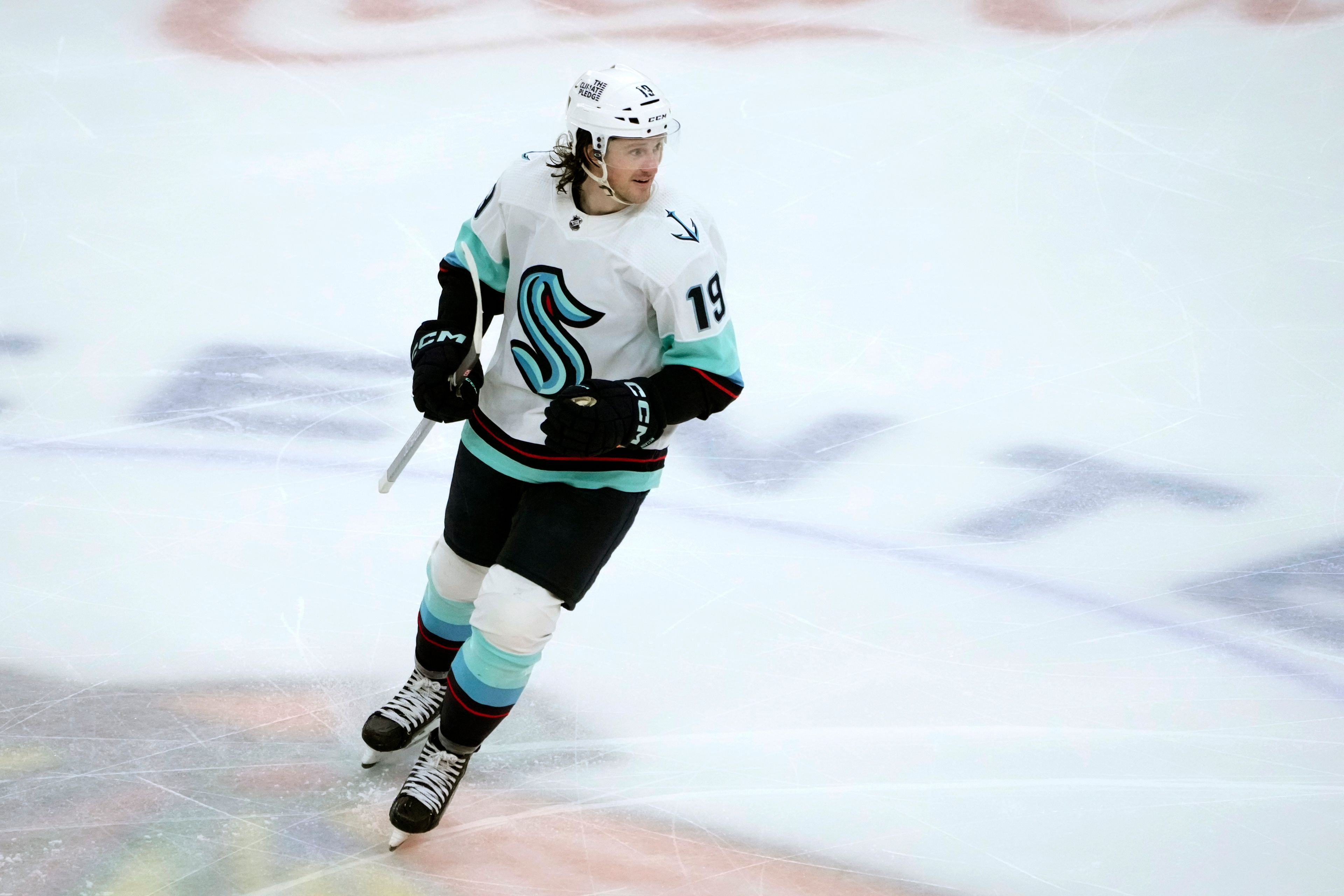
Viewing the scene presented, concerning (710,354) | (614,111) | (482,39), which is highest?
(614,111)

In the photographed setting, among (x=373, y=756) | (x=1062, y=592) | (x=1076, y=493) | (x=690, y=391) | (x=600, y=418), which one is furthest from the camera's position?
(x=1076, y=493)

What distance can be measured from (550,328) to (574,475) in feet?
0.83

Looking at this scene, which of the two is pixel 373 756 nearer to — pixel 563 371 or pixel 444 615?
pixel 444 615

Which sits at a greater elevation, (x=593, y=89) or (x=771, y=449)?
(x=593, y=89)

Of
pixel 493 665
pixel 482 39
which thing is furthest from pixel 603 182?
pixel 482 39

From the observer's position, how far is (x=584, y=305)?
7.37 feet

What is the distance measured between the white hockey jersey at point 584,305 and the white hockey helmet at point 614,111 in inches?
3.8

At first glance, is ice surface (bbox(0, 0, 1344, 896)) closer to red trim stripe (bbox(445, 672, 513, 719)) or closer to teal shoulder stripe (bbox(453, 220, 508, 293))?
red trim stripe (bbox(445, 672, 513, 719))

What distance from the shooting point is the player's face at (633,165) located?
2172 millimetres

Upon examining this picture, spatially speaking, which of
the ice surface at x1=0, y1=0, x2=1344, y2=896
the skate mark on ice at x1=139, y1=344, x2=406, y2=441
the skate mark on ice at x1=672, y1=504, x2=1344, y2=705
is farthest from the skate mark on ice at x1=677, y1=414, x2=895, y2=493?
the skate mark on ice at x1=139, y1=344, x2=406, y2=441

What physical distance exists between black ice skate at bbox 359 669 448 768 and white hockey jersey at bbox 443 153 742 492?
507 mm

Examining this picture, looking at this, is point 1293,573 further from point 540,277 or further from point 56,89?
point 56,89

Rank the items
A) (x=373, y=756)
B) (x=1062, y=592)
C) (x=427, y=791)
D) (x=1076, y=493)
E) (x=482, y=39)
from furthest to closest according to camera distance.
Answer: (x=482, y=39) < (x=1076, y=493) < (x=1062, y=592) < (x=373, y=756) < (x=427, y=791)

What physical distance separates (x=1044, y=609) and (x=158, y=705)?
201cm
